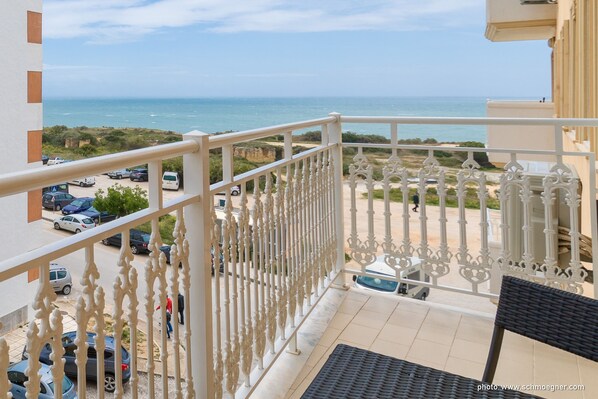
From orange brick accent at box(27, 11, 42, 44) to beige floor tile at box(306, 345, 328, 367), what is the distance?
5421 mm

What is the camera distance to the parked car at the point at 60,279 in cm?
82

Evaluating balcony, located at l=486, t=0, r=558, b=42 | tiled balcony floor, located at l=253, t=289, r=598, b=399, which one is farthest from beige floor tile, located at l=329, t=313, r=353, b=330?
balcony, located at l=486, t=0, r=558, b=42

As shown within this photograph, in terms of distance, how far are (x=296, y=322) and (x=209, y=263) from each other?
0.96 metres

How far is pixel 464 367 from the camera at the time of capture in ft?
6.85

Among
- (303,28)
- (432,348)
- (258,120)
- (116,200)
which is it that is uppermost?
(303,28)

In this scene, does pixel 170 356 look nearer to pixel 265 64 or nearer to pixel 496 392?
pixel 496 392

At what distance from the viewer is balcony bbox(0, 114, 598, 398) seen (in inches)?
36.6

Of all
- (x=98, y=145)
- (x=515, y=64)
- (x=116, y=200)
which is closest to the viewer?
(x=116, y=200)

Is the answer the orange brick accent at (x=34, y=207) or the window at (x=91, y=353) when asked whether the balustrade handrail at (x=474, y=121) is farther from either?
Answer: the orange brick accent at (x=34, y=207)

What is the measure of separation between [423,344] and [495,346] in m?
1.19

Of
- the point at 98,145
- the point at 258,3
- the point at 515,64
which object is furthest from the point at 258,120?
the point at 98,145

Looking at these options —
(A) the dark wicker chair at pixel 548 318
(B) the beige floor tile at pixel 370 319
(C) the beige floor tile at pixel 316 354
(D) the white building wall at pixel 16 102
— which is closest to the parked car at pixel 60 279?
(A) the dark wicker chair at pixel 548 318

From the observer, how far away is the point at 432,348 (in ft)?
7.36

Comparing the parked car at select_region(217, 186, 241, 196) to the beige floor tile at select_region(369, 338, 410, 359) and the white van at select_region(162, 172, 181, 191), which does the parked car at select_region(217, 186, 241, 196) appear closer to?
the white van at select_region(162, 172, 181, 191)
